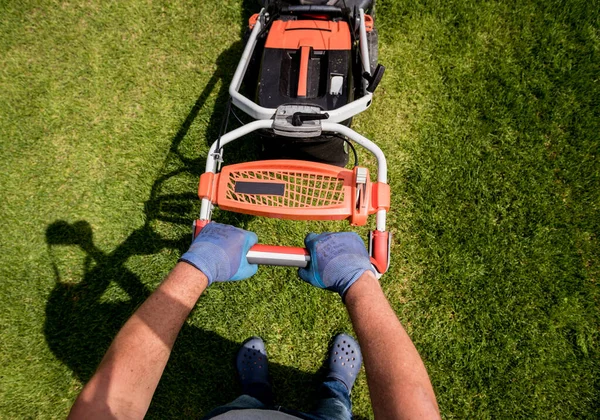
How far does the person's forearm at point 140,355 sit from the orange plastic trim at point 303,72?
3.72ft

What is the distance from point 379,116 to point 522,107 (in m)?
1.07

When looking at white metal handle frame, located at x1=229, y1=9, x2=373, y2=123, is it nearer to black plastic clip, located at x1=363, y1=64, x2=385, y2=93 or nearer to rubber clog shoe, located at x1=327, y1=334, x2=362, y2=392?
black plastic clip, located at x1=363, y1=64, x2=385, y2=93

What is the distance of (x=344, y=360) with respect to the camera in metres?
2.58

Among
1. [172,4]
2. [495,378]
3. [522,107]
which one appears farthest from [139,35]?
[495,378]

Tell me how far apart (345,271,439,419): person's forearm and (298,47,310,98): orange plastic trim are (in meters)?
1.11

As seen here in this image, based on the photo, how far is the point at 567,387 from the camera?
2.48 m

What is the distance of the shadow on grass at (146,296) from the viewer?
2646mm

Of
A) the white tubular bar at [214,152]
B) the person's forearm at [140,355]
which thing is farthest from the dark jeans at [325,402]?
the white tubular bar at [214,152]

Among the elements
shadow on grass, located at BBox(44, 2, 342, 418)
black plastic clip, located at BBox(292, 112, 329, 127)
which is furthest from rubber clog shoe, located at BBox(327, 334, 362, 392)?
black plastic clip, located at BBox(292, 112, 329, 127)

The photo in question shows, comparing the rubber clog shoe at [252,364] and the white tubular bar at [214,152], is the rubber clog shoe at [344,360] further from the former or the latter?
the white tubular bar at [214,152]

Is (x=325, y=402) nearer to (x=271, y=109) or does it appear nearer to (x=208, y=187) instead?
(x=208, y=187)

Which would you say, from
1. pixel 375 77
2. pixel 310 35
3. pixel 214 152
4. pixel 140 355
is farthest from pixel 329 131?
pixel 140 355

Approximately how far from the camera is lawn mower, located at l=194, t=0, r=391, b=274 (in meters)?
1.87

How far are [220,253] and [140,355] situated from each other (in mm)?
511
